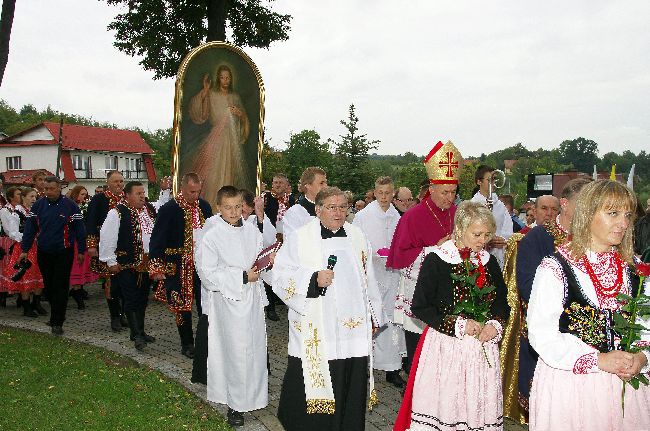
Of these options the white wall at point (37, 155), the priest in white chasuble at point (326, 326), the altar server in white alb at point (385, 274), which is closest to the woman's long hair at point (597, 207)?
the priest in white chasuble at point (326, 326)

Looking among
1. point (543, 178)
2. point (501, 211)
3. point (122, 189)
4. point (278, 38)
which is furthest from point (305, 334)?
point (543, 178)

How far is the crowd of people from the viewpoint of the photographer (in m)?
2.98

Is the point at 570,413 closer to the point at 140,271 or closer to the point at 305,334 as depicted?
the point at 305,334

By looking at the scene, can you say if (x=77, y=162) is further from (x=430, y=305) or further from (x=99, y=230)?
(x=430, y=305)

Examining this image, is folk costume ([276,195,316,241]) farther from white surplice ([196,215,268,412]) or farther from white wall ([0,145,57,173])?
white wall ([0,145,57,173])

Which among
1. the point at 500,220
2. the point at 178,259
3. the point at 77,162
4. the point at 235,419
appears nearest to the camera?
the point at 235,419

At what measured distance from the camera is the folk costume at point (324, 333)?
472 centimetres

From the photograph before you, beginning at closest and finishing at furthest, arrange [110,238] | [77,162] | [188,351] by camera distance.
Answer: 1. [188,351]
2. [110,238]
3. [77,162]

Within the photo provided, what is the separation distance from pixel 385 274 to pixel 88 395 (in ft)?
11.6

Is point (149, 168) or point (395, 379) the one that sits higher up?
point (149, 168)

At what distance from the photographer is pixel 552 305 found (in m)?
2.98

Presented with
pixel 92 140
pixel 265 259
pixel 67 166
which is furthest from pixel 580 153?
pixel 265 259

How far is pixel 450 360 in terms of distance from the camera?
4266 millimetres

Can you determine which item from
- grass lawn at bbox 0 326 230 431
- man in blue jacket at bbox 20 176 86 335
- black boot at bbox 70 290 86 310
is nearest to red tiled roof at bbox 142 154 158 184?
black boot at bbox 70 290 86 310
